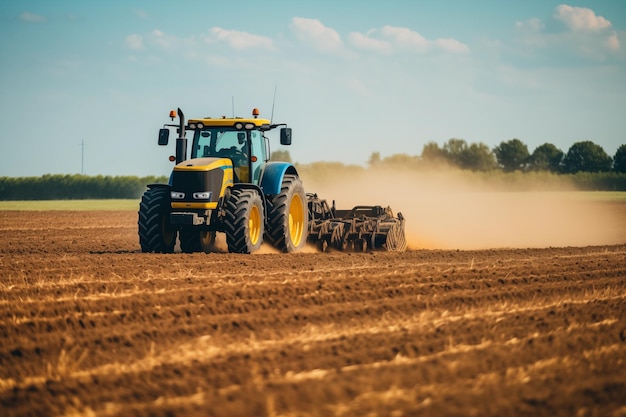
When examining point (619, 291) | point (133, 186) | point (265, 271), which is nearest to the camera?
point (619, 291)

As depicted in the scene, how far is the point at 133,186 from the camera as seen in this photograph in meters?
76.1

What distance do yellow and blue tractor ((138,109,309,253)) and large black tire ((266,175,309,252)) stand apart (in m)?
0.02

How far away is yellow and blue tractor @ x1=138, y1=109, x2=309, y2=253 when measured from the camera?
15.5m

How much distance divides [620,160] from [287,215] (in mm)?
74247

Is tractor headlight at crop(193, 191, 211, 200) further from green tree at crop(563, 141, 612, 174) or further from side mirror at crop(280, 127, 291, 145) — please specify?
green tree at crop(563, 141, 612, 174)

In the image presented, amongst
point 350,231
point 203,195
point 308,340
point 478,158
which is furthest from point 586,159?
point 308,340

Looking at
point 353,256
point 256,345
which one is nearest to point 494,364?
point 256,345

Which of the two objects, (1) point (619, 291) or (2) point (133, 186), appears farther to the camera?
(2) point (133, 186)

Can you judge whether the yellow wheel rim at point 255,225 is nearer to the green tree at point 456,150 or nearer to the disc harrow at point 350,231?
the disc harrow at point 350,231

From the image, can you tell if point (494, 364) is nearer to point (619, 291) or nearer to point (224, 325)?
point (224, 325)

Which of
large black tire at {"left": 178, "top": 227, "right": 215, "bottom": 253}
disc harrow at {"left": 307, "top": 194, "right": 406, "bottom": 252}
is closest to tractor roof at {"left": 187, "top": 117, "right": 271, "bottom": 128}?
large black tire at {"left": 178, "top": 227, "right": 215, "bottom": 253}

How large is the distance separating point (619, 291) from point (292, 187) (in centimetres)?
715

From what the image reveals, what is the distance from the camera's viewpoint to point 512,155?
96188mm

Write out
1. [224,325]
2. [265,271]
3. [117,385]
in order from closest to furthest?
[117,385], [224,325], [265,271]
